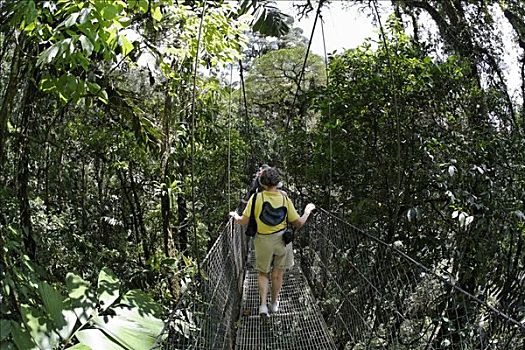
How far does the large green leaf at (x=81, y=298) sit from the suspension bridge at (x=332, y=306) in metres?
0.46

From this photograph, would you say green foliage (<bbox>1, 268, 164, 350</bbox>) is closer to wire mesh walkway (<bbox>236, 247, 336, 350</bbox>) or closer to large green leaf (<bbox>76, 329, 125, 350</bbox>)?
large green leaf (<bbox>76, 329, 125, 350</bbox>)

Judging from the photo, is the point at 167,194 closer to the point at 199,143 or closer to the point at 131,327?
the point at 199,143

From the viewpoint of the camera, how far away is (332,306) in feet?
11.3

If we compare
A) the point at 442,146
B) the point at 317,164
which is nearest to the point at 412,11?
the point at 317,164

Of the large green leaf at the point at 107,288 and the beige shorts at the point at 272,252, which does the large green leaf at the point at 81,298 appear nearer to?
the large green leaf at the point at 107,288

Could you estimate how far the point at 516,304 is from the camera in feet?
8.64

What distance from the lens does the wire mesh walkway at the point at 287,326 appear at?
247cm

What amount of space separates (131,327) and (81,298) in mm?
105

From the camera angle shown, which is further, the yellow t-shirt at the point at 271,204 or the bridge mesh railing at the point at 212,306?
the yellow t-shirt at the point at 271,204

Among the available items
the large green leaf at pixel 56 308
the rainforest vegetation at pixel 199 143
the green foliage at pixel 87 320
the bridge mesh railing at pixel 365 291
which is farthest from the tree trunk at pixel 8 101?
the bridge mesh railing at pixel 365 291

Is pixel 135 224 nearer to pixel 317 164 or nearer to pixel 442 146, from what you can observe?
pixel 317 164

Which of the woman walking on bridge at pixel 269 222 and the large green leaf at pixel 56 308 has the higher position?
the large green leaf at pixel 56 308

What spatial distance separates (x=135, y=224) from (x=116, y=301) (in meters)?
4.61

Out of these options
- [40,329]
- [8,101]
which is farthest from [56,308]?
[8,101]
